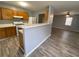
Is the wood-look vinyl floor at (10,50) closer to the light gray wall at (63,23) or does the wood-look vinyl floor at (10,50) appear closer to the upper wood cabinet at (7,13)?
the upper wood cabinet at (7,13)

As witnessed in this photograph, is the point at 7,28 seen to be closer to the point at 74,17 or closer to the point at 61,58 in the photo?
the point at 61,58

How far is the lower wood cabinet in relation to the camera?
4289 mm

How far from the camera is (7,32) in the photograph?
4621 millimetres

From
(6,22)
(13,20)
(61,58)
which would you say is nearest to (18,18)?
(13,20)

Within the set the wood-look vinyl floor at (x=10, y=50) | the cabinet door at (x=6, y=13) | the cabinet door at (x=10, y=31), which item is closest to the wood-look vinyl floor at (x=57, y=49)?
the wood-look vinyl floor at (x=10, y=50)

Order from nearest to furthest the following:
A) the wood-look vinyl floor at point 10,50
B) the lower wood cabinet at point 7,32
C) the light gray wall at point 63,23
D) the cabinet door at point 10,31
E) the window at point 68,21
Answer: the wood-look vinyl floor at point 10,50 → the lower wood cabinet at point 7,32 → the cabinet door at point 10,31 → the light gray wall at point 63,23 → the window at point 68,21

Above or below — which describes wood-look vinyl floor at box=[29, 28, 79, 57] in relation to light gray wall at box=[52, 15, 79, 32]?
below

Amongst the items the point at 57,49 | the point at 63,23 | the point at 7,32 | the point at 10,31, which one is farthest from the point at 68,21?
the point at 7,32

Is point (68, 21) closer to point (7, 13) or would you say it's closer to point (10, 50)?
point (7, 13)

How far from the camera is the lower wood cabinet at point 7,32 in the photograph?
14.1 ft

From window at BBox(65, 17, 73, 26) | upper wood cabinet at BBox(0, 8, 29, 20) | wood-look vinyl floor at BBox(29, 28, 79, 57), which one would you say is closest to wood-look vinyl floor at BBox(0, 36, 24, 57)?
wood-look vinyl floor at BBox(29, 28, 79, 57)

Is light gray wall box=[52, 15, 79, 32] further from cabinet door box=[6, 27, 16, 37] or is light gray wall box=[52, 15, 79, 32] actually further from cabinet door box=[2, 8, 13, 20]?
cabinet door box=[2, 8, 13, 20]

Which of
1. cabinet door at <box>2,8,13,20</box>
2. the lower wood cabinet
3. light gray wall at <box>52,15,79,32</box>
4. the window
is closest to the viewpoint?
the lower wood cabinet

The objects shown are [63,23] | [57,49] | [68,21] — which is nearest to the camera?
[57,49]
